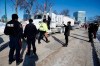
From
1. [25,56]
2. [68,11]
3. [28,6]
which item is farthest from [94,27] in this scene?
[68,11]

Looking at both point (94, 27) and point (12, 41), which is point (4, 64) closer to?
point (12, 41)

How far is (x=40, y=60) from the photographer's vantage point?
8.96 m

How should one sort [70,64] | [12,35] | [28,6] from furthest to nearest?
[28,6] < [70,64] < [12,35]

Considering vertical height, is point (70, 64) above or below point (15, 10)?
below

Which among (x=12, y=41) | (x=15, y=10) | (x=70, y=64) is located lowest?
(x=70, y=64)

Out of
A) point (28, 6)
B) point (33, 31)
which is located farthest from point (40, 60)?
point (28, 6)

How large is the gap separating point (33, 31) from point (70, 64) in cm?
243

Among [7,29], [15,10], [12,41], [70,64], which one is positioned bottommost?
[70,64]

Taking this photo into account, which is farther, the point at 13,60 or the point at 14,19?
the point at 13,60

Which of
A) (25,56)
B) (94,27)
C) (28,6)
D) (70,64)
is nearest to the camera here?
(70,64)

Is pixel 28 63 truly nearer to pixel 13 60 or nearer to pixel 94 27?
pixel 13 60

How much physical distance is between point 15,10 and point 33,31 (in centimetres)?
3379

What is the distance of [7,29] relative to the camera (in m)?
7.80

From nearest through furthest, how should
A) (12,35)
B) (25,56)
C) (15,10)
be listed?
1. (12,35)
2. (25,56)
3. (15,10)
